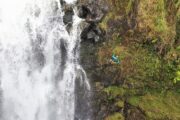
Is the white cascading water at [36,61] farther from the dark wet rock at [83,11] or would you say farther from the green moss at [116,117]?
the green moss at [116,117]

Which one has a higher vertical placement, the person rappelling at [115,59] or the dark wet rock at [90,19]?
the dark wet rock at [90,19]

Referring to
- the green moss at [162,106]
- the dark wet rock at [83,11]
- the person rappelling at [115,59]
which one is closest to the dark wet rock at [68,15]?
the dark wet rock at [83,11]

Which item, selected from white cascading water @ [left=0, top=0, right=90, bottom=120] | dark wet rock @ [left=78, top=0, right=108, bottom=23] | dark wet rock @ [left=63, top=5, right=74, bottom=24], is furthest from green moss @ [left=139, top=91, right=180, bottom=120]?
A: dark wet rock @ [left=63, top=5, right=74, bottom=24]

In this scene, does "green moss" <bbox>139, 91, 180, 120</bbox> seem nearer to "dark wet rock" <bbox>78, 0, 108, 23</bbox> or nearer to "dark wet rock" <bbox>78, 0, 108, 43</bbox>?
"dark wet rock" <bbox>78, 0, 108, 43</bbox>

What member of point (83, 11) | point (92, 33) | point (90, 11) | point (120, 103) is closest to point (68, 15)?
point (83, 11)

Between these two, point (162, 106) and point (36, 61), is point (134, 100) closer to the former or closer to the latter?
point (162, 106)

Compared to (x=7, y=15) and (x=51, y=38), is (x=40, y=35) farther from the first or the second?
(x=7, y=15)
